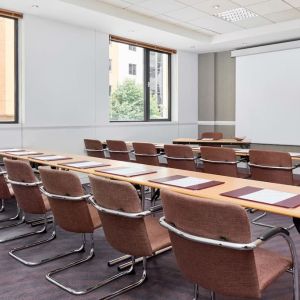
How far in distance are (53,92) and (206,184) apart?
13.6ft

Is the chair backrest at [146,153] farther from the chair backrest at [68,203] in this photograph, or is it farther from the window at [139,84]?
the chair backrest at [68,203]

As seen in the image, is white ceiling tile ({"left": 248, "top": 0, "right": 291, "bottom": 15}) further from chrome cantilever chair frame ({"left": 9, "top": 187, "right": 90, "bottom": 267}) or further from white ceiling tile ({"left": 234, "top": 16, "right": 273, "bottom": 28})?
chrome cantilever chair frame ({"left": 9, "top": 187, "right": 90, "bottom": 267})

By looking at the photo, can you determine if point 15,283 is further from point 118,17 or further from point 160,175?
point 118,17

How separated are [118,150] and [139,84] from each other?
2.69 meters

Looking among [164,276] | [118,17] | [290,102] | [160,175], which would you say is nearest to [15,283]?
[164,276]

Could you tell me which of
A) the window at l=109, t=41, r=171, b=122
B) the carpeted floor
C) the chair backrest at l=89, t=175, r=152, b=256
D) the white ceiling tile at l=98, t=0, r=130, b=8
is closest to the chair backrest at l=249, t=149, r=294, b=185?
the carpeted floor

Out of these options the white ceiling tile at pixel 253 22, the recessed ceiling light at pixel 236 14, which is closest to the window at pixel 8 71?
the recessed ceiling light at pixel 236 14

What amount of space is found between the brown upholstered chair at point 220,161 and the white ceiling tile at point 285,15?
308 cm

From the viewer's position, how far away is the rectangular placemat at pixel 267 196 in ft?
6.33

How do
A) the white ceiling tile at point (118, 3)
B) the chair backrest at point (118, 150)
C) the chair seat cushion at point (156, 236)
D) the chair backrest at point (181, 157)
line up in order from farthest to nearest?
the white ceiling tile at point (118, 3) < the chair backrest at point (118, 150) < the chair backrest at point (181, 157) < the chair seat cushion at point (156, 236)

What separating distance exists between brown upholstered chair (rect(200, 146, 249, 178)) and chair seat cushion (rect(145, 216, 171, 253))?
1.75 meters

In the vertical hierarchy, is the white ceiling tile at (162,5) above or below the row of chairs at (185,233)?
above

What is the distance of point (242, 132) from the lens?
7820 millimetres

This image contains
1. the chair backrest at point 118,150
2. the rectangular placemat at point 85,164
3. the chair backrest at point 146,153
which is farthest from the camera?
the chair backrest at point 118,150
